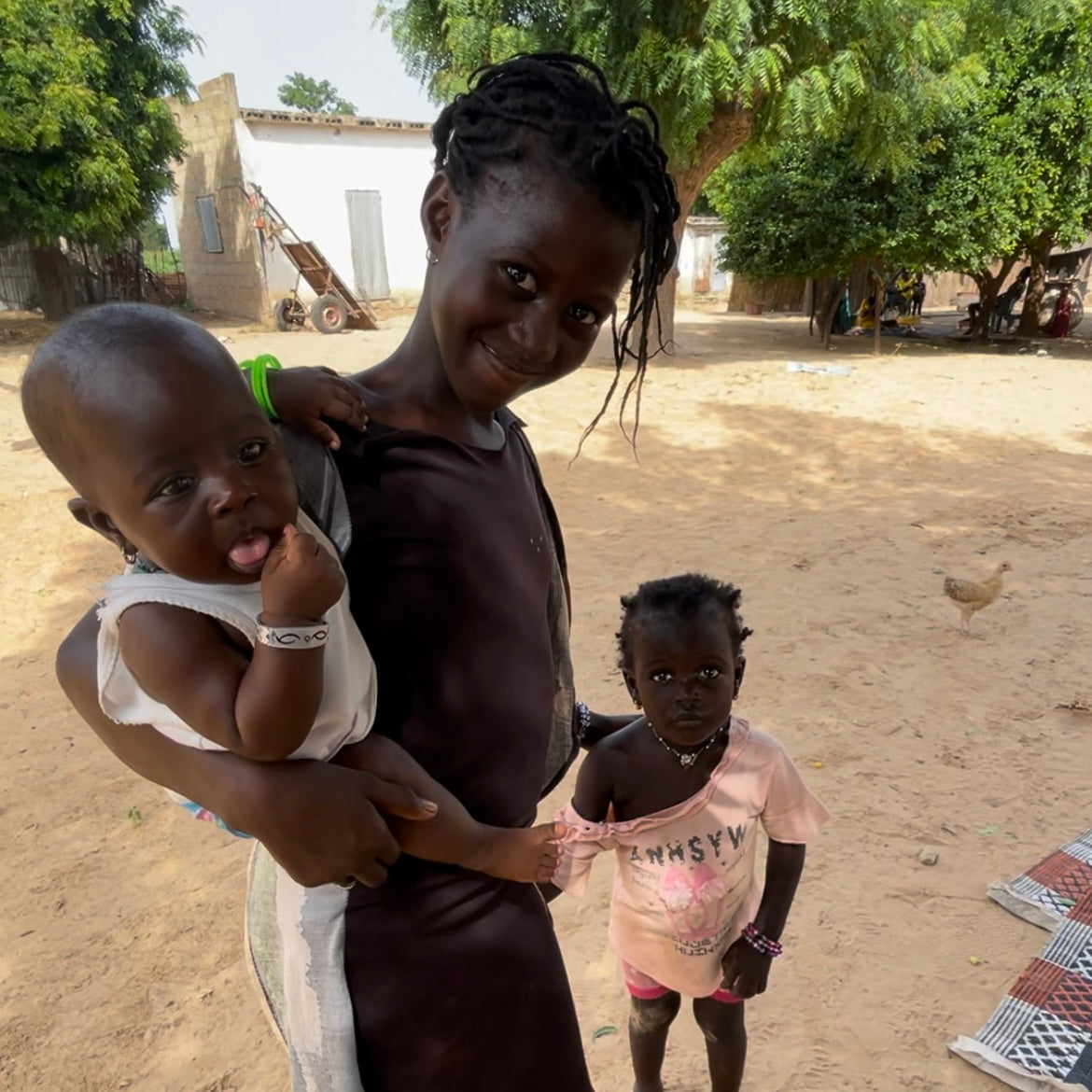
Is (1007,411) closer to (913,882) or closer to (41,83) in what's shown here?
(913,882)

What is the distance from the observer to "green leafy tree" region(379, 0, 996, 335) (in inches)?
382

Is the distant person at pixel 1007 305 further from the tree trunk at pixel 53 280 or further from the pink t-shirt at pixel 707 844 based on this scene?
the tree trunk at pixel 53 280

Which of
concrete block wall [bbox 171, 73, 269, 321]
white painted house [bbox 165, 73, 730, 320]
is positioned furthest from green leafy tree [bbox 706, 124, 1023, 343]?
concrete block wall [bbox 171, 73, 269, 321]

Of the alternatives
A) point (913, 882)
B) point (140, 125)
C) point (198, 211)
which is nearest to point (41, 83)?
point (140, 125)

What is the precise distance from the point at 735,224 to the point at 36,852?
46.2 ft

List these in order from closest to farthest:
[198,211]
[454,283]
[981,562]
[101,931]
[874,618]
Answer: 1. [454,283]
2. [101,931]
3. [874,618]
4. [981,562]
5. [198,211]

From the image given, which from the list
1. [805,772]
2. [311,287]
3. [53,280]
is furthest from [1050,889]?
[53,280]

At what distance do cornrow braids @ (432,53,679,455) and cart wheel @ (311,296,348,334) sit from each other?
15.4m

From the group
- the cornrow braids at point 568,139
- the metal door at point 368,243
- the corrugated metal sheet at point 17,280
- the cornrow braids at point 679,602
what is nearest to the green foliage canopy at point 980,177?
the metal door at point 368,243

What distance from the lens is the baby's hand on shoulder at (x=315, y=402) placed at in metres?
0.96

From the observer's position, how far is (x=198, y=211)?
19672 millimetres

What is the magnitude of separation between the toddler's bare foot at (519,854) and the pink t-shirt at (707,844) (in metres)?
0.51

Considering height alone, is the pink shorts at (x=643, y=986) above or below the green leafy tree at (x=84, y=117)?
below

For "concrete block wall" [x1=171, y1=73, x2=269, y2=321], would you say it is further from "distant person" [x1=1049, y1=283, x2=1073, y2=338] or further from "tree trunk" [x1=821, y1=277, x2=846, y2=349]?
"distant person" [x1=1049, y1=283, x2=1073, y2=338]
